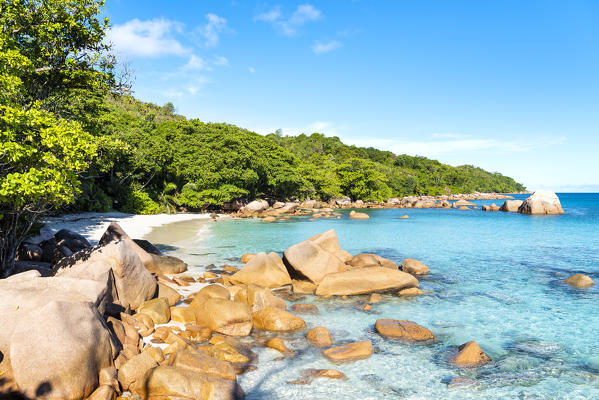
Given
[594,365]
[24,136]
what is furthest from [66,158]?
[594,365]

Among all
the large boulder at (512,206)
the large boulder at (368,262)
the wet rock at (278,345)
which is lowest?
the wet rock at (278,345)

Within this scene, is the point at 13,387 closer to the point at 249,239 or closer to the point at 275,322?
the point at 275,322

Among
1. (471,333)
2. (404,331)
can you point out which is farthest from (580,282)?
(404,331)

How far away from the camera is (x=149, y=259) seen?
12719 mm

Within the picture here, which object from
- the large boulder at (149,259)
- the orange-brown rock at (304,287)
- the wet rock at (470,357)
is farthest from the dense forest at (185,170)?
the wet rock at (470,357)

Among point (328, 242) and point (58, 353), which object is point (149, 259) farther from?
point (58, 353)

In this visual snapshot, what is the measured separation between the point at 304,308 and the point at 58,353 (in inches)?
245

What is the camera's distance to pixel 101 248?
8836mm

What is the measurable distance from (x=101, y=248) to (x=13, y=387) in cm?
413

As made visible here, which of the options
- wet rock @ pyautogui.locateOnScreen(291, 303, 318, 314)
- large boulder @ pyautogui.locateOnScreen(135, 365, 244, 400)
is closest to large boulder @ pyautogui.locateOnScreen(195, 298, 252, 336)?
wet rock @ pyautogui.locateOnScreen(291, 303, 318, 314)

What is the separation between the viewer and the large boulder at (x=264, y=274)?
40.2 feet

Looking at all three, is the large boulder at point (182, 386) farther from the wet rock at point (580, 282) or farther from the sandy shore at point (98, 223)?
the wet rock at point (580, 282)

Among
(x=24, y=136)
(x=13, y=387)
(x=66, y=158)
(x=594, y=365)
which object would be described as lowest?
(x=594, y=365)

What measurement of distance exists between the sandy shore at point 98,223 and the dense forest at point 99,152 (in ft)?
4.31
